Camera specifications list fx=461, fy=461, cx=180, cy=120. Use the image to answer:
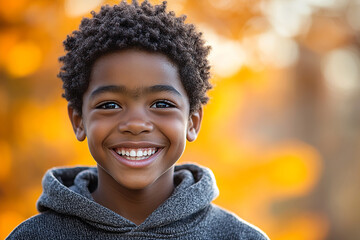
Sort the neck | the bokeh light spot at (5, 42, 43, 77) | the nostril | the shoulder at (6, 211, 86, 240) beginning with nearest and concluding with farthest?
the nostril
the shoulder at (6, 211, 86, 240)
the neck
the bokeh light spot at (5, 42, 43, 77)

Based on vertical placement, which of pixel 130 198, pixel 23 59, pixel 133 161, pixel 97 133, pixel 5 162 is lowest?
pixel 130 198

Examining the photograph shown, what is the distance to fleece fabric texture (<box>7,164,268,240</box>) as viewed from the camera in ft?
6.27

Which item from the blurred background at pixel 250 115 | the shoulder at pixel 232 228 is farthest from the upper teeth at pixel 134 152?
the blurred background at pixel 250 115

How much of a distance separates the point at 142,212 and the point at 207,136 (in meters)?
3.57

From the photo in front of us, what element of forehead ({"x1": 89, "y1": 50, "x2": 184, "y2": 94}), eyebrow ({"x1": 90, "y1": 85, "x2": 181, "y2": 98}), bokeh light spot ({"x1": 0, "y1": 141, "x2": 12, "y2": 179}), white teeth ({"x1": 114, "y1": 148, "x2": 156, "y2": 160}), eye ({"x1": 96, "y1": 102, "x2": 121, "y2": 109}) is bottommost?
white teeth ({"x1": 114, "y1": 148, "x2": 156, "y2": 160})

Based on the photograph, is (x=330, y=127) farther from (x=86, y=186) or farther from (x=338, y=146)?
(x=86, y=186)

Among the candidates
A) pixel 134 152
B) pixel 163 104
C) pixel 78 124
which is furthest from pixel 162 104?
pixel 78 124

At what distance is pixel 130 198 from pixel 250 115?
5.36m

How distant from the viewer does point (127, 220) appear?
75.5 inches

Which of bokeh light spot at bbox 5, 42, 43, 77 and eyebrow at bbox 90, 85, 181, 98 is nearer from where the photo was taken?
eyebrow at bbox 90, 85, 181, 98

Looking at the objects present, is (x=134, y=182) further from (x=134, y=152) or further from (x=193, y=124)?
(x=193, y=124)

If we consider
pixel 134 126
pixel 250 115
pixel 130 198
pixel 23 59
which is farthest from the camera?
pixel 250 115

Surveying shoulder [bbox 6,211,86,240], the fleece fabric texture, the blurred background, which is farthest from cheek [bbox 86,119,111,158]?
the blurred background

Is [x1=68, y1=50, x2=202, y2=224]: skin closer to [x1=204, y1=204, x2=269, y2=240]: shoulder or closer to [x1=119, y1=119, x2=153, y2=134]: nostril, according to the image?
[x1=119, y1=119, x2=153, y2=134]: nostril
